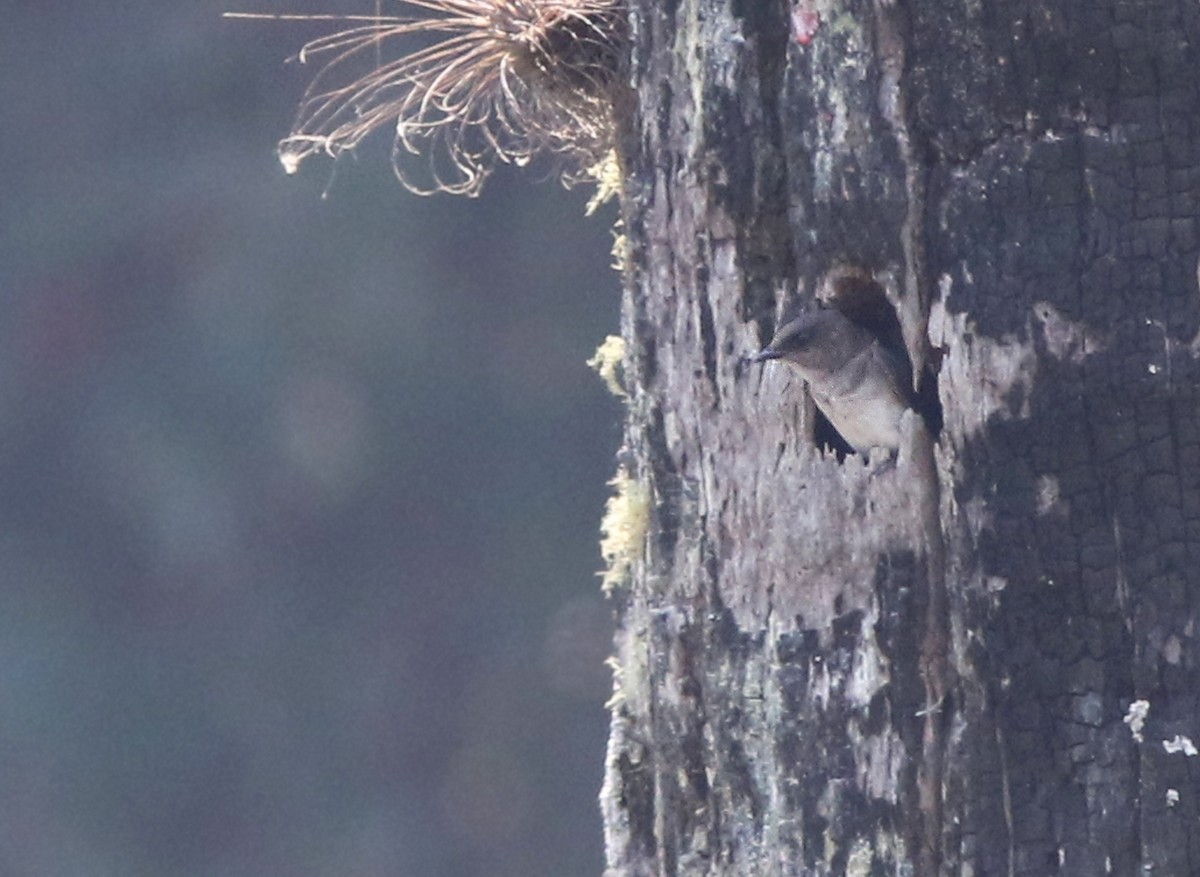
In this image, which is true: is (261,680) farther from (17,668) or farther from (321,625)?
(17,668)

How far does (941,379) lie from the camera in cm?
307

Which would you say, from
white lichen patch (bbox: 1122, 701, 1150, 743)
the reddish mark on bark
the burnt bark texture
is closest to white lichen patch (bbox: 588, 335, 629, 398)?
the burnt bark texture

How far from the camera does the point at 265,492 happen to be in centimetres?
1530

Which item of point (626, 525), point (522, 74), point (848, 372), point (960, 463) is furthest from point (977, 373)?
point (522, 74)

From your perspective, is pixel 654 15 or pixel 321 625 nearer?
pixel 654 15

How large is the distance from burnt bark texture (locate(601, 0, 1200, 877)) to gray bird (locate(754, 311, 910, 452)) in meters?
0.04

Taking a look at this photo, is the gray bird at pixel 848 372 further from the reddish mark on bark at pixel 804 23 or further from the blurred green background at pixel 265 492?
the blurred green background at pixel 265 492

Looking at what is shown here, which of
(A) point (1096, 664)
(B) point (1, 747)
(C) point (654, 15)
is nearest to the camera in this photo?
(A) point (1096, 664)

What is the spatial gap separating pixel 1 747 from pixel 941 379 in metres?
12.7

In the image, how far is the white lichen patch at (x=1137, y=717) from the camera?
9.50ft

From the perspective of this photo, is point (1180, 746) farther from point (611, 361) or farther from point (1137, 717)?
point (611, 361)

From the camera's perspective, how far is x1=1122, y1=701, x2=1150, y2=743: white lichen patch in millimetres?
2895

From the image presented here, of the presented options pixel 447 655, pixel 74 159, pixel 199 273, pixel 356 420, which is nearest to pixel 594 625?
pixel 447 655

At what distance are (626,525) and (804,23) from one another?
1.00m
